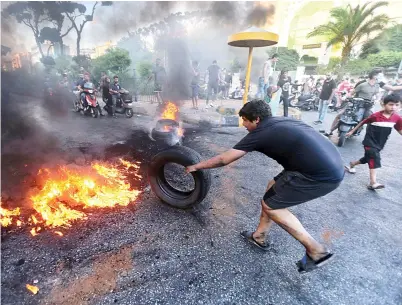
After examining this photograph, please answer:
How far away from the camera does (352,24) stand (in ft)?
61.5

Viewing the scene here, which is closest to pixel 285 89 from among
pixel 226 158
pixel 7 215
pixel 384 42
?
pixel 226 158

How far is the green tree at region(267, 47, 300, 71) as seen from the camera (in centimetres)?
2773

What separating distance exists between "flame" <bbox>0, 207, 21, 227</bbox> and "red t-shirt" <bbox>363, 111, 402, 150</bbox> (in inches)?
226

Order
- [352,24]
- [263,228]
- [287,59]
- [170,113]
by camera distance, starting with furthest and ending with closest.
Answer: [287,59] → [352,24] → [170,113] → [263,228]

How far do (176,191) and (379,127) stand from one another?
3736 millimetres

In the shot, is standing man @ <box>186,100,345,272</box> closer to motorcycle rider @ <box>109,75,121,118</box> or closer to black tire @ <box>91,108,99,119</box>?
motorcycle rider @ <box>109,75,121,118</box>

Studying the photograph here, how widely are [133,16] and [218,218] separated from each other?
23164 millimetres

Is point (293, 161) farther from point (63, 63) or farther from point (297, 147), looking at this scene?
point (63, 63)

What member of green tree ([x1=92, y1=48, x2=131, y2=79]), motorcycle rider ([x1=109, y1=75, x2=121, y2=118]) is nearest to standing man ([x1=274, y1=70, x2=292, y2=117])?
motorcycle rider ([x1=109, y1=75, x2=121, y2=118])

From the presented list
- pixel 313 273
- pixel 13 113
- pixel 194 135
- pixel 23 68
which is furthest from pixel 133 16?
pixel 313 273

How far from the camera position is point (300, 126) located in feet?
6.98

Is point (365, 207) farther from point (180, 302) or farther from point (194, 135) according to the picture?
point (194, 135)

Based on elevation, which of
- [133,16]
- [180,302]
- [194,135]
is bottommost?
[180,302]

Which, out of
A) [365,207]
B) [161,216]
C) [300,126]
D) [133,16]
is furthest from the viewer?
[133,16]
